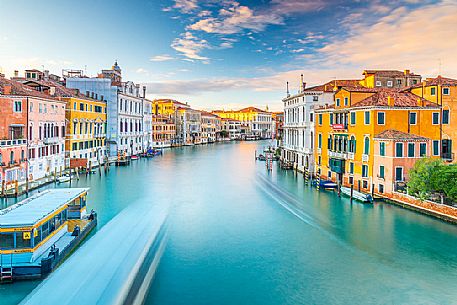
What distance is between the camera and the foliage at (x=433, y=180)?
1250 cm

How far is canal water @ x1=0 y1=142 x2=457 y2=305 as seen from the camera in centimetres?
770

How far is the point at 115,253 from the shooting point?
9.91 metres

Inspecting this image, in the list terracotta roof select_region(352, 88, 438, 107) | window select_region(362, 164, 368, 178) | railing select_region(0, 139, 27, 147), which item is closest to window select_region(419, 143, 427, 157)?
terracotta roof select_region(352, 88, 438, 107)

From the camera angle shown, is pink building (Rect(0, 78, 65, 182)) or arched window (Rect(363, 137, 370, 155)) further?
pink building (Rect(0, 78, 65, 182))

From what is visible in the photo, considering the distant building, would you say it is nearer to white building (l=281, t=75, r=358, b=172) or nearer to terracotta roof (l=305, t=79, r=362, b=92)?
terracotta roof (l=305, t=79, r=362, b=92)

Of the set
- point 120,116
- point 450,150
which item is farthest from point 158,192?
point 120,116

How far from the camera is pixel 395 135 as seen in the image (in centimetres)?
1573

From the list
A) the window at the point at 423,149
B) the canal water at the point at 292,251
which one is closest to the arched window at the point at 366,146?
the window at the point at 423,149

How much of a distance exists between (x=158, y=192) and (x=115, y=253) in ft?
28.9

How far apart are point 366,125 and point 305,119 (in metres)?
7.99

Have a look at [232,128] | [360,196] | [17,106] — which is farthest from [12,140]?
[232,128]

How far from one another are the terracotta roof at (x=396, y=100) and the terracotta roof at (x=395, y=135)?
116cm

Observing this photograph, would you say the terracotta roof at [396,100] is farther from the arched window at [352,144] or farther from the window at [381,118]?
the arched window at [352,144]

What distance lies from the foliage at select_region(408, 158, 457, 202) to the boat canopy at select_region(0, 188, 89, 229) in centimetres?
1142
